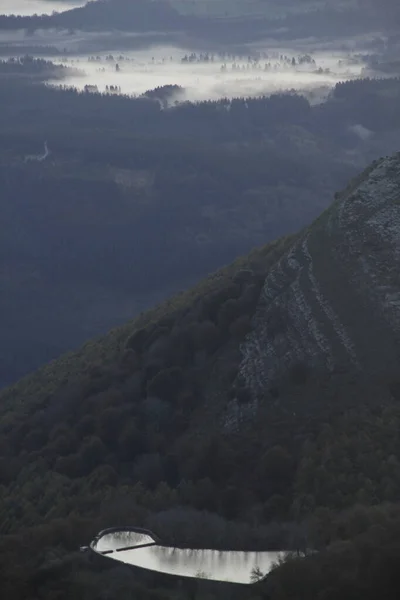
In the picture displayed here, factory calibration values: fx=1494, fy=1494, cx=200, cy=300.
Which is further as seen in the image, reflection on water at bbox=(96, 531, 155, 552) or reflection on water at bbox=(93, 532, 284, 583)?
reflection on water at bbox=(96, 531, 155, 552)

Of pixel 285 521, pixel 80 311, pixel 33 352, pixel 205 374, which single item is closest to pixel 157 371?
pixel 205 374

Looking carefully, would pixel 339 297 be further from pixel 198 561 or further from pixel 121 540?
pixel 198 561

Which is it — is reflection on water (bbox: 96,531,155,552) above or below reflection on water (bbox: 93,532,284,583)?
below

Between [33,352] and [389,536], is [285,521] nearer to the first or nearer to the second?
[389,536]

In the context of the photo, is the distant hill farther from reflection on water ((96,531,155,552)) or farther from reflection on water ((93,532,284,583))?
reflection on water ((93,532,284,583))

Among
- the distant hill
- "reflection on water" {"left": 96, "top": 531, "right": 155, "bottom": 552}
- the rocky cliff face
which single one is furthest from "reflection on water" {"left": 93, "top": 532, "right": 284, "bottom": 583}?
the rocky cliff face

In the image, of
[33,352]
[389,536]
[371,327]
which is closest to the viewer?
[389,536]
